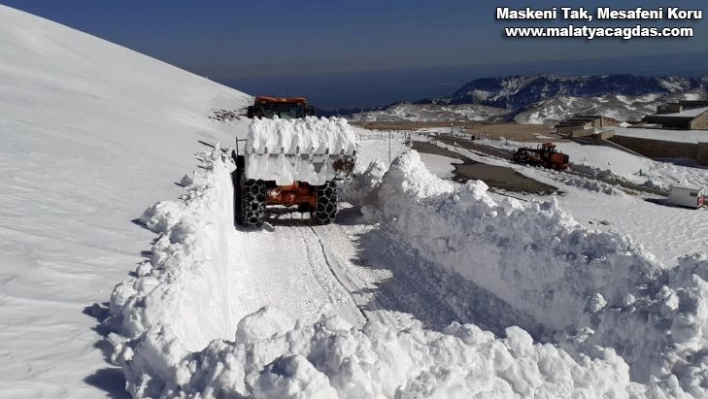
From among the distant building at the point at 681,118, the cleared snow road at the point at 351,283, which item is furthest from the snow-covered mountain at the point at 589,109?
the cleared snow road at the point at 351,283

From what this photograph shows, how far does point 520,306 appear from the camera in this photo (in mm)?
7824

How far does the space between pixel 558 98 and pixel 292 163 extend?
8709 centimetres

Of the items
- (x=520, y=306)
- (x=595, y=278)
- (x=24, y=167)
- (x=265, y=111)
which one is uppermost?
(x=265, y=111)

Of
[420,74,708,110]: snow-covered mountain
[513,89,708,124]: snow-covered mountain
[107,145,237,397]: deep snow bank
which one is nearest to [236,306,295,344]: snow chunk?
[107,145,237,397]: deep snow bank

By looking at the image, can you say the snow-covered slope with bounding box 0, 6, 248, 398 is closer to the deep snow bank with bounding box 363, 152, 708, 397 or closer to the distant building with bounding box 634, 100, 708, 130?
the deep snow bank with bounding box 363, 152, 708, 397

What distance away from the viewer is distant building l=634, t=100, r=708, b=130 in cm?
3869

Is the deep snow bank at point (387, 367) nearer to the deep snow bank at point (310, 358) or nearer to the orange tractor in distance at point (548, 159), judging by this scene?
the deep snow bank at point (310, 358)

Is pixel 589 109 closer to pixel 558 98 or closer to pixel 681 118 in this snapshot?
pixel 558 98

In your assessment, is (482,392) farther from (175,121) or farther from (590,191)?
(175,121)

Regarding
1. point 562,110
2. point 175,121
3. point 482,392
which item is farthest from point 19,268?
point 562,110

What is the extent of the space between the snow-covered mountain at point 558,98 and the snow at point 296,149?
64.1 metres

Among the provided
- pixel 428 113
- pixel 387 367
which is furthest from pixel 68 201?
pixel 428 113

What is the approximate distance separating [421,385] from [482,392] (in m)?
0.46

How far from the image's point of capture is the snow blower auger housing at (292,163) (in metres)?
11.3
